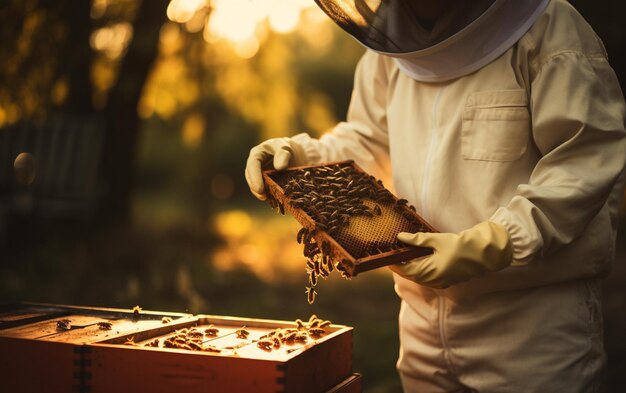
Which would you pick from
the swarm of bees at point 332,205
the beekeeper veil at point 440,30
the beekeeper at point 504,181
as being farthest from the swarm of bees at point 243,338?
the beekeeper veil at point 440,30

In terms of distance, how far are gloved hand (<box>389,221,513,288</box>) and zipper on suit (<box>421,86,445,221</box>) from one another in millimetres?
273

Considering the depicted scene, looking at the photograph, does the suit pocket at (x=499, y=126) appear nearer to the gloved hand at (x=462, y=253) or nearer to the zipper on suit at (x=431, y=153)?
the zipper on suit at (x=431, y=153)

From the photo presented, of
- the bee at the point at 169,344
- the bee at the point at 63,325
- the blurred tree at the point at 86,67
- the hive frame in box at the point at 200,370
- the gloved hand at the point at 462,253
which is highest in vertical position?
the blurred tree at the point at 86,67

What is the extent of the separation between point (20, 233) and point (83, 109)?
1572 mm

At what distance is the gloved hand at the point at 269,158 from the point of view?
85.3 inches

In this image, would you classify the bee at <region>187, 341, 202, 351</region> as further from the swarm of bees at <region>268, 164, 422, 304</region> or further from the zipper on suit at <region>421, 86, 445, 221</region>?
the zipper on suit at <region>421, 86, 445, 221</region>

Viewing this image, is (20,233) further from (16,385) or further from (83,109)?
(16,385)

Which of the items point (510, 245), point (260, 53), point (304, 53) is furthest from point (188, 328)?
point (304, 53)

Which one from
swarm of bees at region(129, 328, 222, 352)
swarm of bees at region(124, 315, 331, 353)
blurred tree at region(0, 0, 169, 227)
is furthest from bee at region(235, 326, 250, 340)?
blurred tree at region(0, 0, 169, 227)

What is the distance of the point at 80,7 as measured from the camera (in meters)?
6.30

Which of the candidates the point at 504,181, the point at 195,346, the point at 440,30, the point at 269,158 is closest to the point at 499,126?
the point at 504,181

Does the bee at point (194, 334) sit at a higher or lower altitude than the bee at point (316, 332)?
lower

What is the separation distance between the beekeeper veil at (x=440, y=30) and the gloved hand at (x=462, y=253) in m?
0.54

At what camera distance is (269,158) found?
7.57 ft
